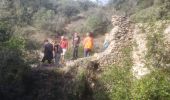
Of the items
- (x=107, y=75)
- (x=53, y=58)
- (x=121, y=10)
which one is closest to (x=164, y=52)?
(x=107, y=75)

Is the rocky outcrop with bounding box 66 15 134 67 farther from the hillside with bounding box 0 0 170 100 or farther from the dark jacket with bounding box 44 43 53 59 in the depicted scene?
the dark jacket with bounding box 44 43 53 59

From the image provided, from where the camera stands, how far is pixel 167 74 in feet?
56.6

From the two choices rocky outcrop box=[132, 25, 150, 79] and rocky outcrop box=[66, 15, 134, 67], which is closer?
rocky outcrop box=[132, 25, 150, 79]

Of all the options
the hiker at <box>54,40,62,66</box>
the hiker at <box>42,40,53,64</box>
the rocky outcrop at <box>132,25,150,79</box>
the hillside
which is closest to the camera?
the hillside

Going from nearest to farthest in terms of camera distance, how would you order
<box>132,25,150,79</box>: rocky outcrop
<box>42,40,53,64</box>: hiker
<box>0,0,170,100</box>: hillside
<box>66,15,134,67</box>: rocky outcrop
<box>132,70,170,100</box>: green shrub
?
<box>132,70,170,100</box>: green shrub → <box>0,0,170,100</box>: hillside → <box>132,25,150,79</box>: rocky outcrop → <box>66,15,134,67</box>: rocky outcrop → <box>42,40,53,64</box>: hiker

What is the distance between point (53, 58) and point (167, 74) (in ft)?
18.5

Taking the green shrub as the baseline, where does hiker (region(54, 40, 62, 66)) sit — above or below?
above

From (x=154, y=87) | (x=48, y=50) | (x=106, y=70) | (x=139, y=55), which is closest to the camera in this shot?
(x=154, y=87)

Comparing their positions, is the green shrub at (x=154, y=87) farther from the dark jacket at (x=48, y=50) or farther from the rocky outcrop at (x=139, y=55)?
the dark jacket at (x=48, y=50)

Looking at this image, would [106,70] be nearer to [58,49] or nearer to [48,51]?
[58,49]

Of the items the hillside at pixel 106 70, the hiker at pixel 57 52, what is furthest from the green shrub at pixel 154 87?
→ the hiker at pixel 57 52

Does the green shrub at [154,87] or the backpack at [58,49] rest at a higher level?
the backpack at [58,49]

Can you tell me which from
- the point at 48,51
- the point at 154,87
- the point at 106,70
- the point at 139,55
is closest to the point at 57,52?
the point at 48,51

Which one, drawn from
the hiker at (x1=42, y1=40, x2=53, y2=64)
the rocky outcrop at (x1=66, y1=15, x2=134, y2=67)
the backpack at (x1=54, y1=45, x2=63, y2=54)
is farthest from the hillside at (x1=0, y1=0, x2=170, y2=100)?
the backpack at (x1=54, y1=45, x2=63, y2=54)
